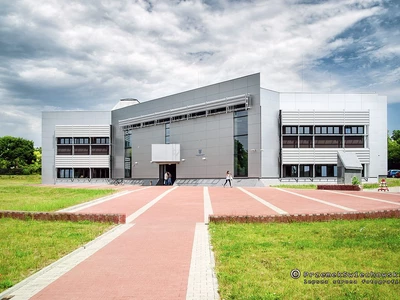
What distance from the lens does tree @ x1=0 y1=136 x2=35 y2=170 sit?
310 ft

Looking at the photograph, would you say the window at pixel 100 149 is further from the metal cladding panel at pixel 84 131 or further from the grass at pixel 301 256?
the grass at pixel 301 256

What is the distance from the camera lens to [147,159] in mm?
48500

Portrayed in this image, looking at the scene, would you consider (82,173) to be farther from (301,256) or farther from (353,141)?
(301,256)

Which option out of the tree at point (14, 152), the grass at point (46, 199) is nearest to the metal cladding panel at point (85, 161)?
the grass at point (46, 199)

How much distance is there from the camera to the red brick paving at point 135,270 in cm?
575

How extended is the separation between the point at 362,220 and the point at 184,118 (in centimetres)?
3241

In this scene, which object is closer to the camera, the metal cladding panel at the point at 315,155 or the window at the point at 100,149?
the metal cladding panel at the point at 315,155

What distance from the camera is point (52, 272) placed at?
6945mm

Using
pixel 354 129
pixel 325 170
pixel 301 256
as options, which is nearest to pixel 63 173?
pixel 325 170

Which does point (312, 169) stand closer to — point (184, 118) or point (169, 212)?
point (184, 118)

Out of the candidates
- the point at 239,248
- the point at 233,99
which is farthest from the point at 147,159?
the point at 239,248

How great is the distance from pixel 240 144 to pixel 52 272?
1245 inches

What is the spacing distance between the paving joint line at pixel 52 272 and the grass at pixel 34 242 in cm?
21

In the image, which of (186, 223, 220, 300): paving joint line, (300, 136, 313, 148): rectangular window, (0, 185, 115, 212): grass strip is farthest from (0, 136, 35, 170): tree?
(186, 223, 220, 300): paving joint line
